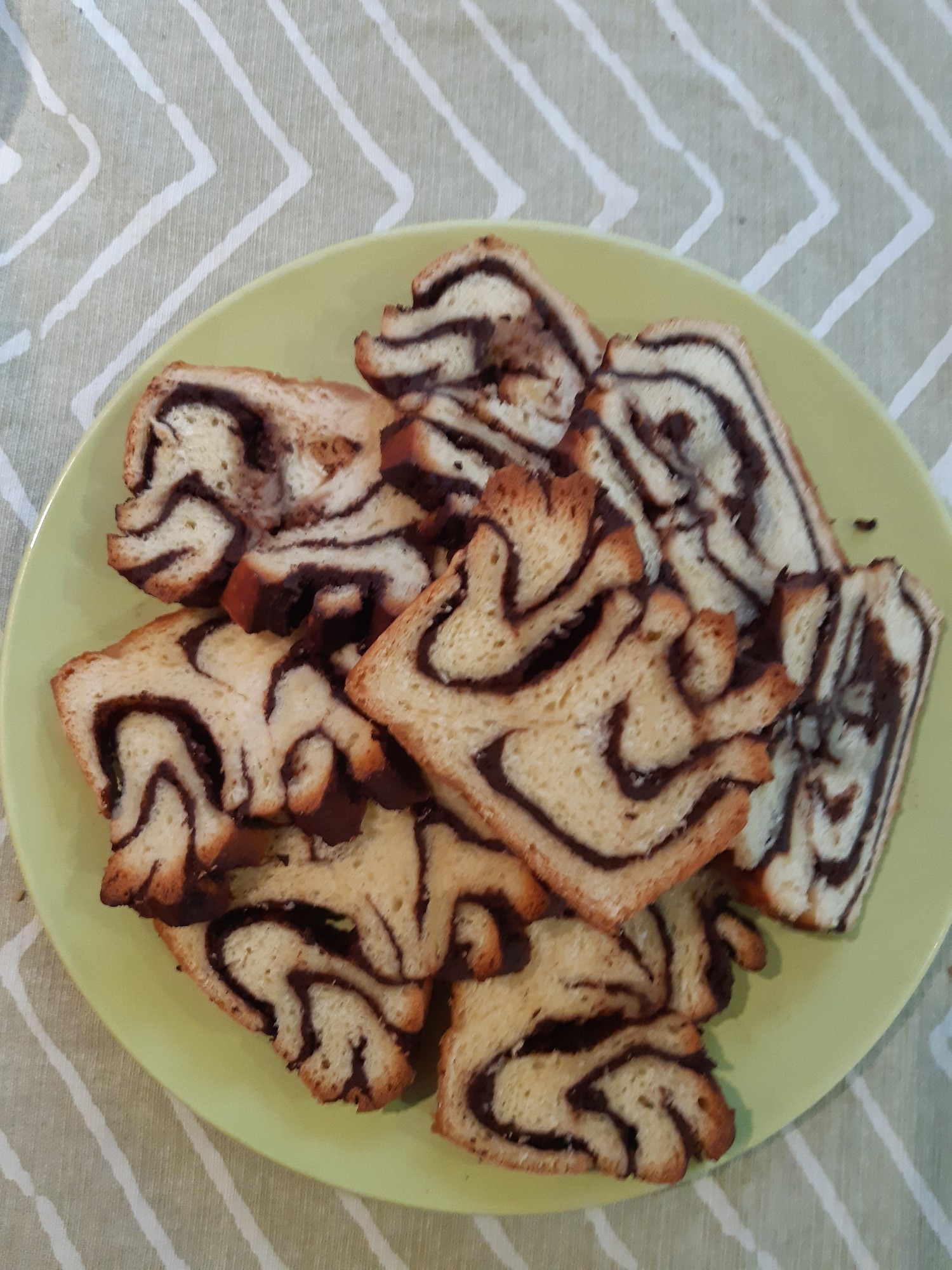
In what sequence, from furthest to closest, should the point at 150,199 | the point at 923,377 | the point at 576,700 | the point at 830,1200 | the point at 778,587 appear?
the point at 150,199 → the point at 923,377 → the point at 830,1200 → the point at 778,587 → the point at 576,700

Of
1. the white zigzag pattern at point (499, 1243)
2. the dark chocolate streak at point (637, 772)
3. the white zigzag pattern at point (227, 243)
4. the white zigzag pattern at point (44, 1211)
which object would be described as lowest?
the white zigzag pattern at point (499, 1243)

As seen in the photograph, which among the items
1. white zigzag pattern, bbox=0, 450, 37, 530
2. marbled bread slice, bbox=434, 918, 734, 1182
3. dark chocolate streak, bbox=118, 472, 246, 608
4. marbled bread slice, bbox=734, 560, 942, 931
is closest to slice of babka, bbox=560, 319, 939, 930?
marbled bread slice, bbox=734, 560, 942, 931

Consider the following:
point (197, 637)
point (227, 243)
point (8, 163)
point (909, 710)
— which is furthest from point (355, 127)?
point (909, 710)

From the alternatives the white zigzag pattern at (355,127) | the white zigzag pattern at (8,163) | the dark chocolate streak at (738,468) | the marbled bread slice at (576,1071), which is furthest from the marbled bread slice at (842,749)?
the white zigzag pattern at (8,163)

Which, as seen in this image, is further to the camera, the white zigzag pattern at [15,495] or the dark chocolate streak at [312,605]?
the white zigzag pattern at [15,495]

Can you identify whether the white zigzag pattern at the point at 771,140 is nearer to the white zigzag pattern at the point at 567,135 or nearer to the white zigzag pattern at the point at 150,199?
the white zigzag pattern at the point at 567,135

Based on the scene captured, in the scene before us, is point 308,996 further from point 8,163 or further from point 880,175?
point 880,175

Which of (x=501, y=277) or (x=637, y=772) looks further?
(x=501, y=277)

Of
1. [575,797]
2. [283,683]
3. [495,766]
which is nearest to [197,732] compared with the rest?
[283,683]
